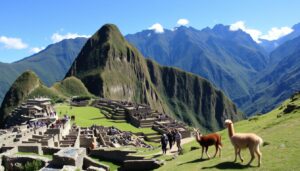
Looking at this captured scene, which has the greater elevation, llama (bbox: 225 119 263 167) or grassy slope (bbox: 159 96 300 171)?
llama (bbox: 225 119 263 167)

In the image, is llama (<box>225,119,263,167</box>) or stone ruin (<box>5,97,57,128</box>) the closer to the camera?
llama (<box>225,119,263,167</box>)

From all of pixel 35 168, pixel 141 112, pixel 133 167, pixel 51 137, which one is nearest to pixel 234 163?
A: pixel 133 167

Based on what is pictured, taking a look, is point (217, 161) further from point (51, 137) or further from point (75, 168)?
point (51, 137)

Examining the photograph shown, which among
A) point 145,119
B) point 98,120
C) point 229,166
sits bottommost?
point 229,166

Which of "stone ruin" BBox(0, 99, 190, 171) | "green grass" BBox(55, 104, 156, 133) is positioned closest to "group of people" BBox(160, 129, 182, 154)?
"stone ruin" BBox(0, 99, 190, 171)

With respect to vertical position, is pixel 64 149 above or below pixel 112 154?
above

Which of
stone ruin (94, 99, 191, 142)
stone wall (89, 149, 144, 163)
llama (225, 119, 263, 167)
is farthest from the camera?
stone ruin (94, 99, 191, 142)

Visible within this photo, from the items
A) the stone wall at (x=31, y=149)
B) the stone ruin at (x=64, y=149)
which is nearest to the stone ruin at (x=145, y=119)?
the stone ruin at (x=64, y=149)

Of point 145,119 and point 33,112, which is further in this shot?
point 145,119

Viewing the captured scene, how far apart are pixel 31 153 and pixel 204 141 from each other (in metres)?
19.9

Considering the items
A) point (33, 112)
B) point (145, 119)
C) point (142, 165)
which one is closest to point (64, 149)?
point (142, 165)

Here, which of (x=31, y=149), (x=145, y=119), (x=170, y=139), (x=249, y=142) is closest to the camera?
(x=249, y=142)

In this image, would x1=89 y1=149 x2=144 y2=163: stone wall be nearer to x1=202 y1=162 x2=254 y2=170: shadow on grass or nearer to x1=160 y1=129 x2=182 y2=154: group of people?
x1=160 y1=129 x2=182 y2=154: group of people

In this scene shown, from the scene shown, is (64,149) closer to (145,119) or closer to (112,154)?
(112,154)
